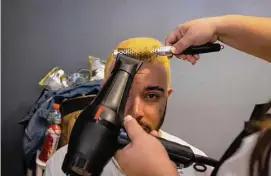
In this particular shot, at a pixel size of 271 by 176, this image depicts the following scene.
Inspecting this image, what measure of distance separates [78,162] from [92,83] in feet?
4.27

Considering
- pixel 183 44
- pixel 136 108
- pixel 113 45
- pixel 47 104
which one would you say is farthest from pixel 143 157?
pixel 113 45

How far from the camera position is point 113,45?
2.28 meters

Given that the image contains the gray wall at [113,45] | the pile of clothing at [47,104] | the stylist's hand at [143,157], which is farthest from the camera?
the gray wall at [113,45]

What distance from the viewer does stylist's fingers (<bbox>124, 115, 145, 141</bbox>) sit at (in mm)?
686

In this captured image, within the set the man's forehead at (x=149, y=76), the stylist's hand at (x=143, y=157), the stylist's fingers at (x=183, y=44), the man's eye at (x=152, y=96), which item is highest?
the stylist's fingers at (x=183, y=44)

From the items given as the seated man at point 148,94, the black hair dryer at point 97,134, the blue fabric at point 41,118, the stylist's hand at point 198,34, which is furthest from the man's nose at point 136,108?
the blue fabric at point 41,118

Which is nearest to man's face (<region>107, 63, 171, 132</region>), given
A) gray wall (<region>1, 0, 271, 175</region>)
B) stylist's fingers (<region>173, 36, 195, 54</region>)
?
stylist's fingers (<region>173, 36, 195, 54</region>)

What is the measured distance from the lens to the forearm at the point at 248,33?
2.94ft

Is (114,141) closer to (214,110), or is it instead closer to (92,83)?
(92,83)

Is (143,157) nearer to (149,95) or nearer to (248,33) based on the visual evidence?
(248,33)

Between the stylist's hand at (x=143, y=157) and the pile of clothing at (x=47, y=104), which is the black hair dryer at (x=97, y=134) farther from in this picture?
the pile of clothing at (x=47, y=104)

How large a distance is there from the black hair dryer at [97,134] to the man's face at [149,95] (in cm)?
54

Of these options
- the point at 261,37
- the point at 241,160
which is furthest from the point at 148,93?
the point at 241,160

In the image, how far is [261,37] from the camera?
2.94 feet
